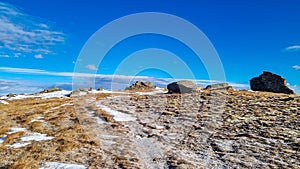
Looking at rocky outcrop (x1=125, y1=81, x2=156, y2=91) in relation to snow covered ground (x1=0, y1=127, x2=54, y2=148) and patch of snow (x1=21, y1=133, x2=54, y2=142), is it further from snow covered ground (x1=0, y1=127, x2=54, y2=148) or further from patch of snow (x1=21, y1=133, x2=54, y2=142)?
patch of snow (x1=21, y1=133, x2=54, y2=142)

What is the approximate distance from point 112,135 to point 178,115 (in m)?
10.4

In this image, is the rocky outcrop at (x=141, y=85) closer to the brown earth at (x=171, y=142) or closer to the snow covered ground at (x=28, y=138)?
the brown earth at (x=171, y=142)

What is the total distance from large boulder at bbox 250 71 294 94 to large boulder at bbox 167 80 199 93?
698 inches

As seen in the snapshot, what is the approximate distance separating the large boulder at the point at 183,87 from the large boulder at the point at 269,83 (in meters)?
17.7

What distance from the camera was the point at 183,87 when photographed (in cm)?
4819

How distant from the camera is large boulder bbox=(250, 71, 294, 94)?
2068 inches

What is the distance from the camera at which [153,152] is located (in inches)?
563

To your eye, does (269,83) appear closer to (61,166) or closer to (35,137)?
(35,137)

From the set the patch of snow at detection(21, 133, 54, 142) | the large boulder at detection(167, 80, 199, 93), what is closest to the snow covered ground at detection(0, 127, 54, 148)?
the patch of snow at detection(21, 133, 54, 142)

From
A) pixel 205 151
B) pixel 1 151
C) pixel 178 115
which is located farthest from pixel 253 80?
pixel 1 151

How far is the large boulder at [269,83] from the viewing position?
5252 centimetres

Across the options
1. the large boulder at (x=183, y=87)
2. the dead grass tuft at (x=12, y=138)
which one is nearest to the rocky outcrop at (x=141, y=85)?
the large boulder at (x=183, y=87)

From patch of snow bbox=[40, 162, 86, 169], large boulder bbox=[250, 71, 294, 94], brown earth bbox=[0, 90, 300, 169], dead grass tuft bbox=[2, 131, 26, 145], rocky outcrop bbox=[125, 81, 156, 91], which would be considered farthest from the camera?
rocky outcrop bbox=[125, 81, 156, 91]

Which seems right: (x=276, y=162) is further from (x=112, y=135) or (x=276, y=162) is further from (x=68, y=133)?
(x=68, y=133)
